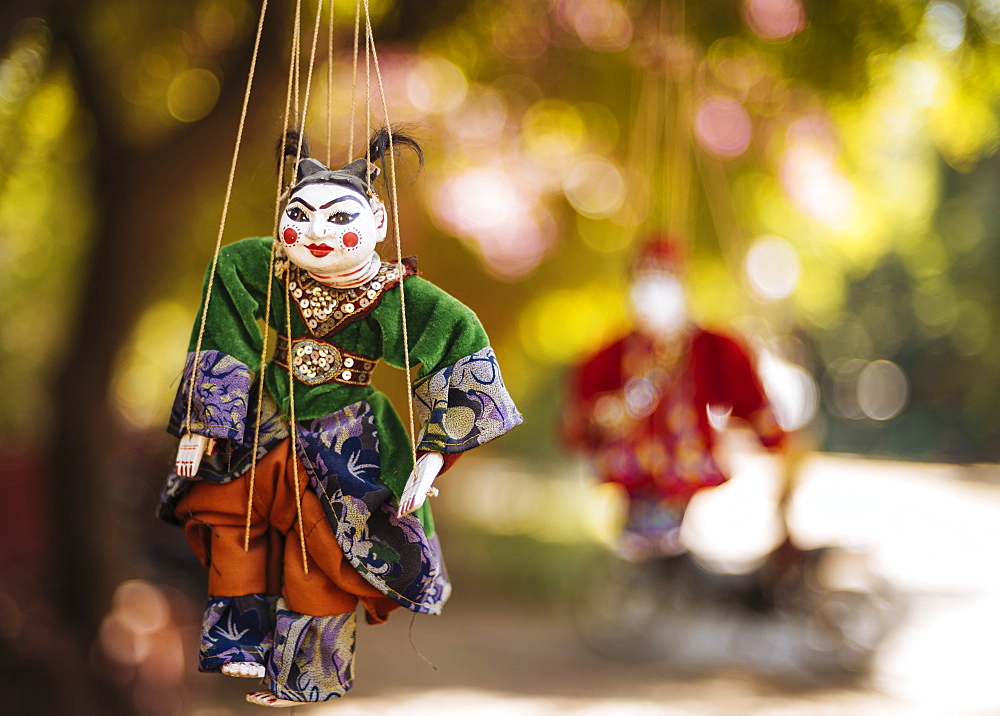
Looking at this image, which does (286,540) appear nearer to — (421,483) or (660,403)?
(421,483)

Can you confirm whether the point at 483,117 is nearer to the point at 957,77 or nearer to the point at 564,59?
the point at 564,59

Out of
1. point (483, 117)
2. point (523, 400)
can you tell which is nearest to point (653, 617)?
point (523, 400)

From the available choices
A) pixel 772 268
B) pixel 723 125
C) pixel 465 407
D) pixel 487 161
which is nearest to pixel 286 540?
pixel 465 407

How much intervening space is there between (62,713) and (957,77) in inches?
141

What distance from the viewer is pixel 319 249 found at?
1286mm

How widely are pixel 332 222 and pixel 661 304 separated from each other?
168 centimetres

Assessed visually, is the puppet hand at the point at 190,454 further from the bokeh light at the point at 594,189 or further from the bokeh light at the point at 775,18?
the bokeh light at the point at 594,189

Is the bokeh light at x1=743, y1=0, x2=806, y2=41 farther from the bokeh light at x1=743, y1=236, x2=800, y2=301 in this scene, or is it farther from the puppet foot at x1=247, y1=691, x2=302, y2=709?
the puppet foot at x1=247, y1=691, x2=302, y2=709

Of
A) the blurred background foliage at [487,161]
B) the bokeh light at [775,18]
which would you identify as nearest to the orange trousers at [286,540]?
the blurred background foliage at [487,161]

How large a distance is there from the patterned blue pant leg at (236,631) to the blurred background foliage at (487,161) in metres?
0.77

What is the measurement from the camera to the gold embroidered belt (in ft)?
4.50

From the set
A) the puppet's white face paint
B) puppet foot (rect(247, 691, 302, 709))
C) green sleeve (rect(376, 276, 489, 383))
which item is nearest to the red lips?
green sleeve (rect(376, 276, 489, 383))

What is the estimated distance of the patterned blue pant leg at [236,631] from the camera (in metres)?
1.33

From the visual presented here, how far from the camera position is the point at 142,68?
11.0 feet
